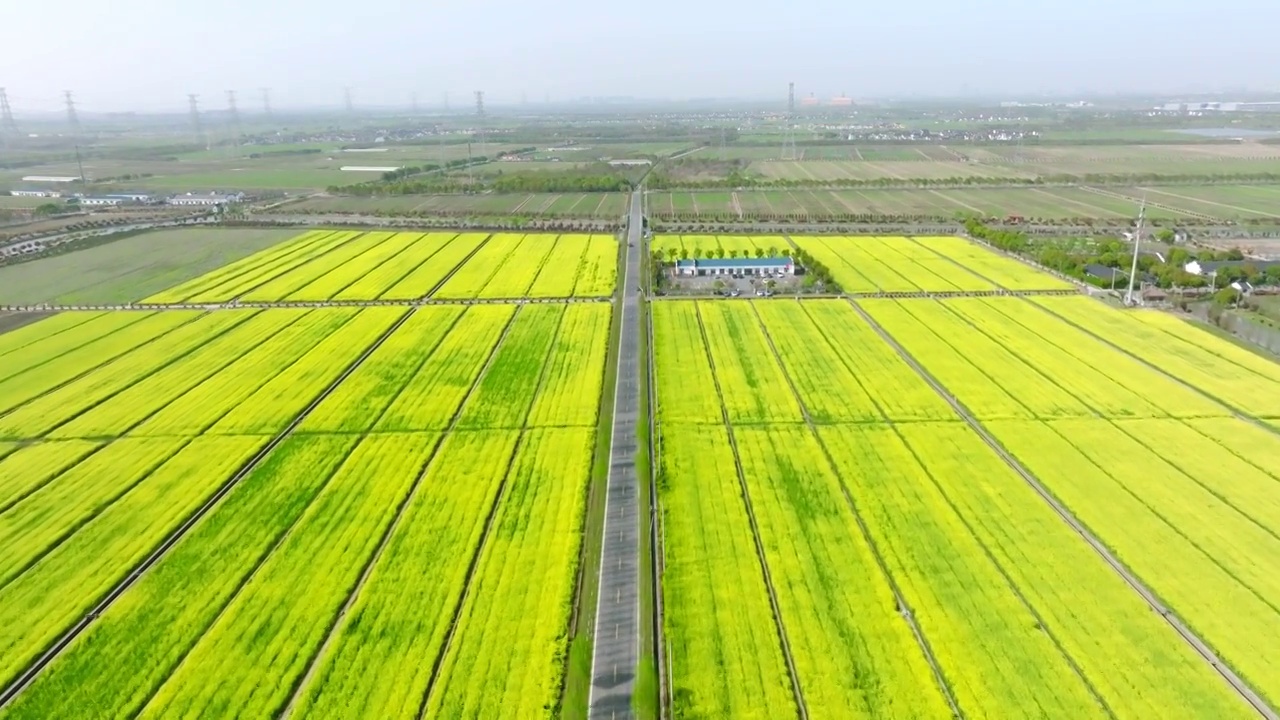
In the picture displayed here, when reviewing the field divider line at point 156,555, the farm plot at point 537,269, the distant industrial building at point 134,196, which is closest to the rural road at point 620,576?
the field divider line at point 156,555

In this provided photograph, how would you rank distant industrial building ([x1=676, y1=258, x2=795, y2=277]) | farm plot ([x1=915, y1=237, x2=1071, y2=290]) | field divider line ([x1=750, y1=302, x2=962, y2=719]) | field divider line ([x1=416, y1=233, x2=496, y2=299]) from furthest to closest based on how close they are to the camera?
distant industrial building ([x1=676, y1=258, x2=795, y2=277]), farm plot ([x1=915, y1=237, x2=1071, y2=290]), field divider line ([x1=416, y1=233, x2=496, y2=299]), field divider line ([x1=750, y1=302, x2=962, y2=719])


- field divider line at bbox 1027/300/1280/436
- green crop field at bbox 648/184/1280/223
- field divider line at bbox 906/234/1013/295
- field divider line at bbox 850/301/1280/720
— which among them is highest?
green crop field at bbox 648/184/1280/223

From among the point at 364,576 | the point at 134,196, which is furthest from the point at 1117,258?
the point at 134,196

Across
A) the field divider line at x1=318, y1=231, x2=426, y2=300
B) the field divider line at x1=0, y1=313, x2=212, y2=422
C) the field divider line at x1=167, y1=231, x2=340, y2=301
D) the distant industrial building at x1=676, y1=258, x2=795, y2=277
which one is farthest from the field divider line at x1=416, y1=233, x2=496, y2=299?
the distant industrial building at x1=676, y1=258, x2=795, y2=277

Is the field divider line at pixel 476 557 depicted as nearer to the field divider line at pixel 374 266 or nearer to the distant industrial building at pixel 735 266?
the field divider line at pixel 374 266

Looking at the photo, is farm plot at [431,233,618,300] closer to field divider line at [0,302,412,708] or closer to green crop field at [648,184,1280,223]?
field divider line at [0,302,412,708]

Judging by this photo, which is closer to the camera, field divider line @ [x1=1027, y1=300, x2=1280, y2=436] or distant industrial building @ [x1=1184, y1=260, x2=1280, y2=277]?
field divider line @ [x1=1027, y1=300, x2=1280, y2=436]
